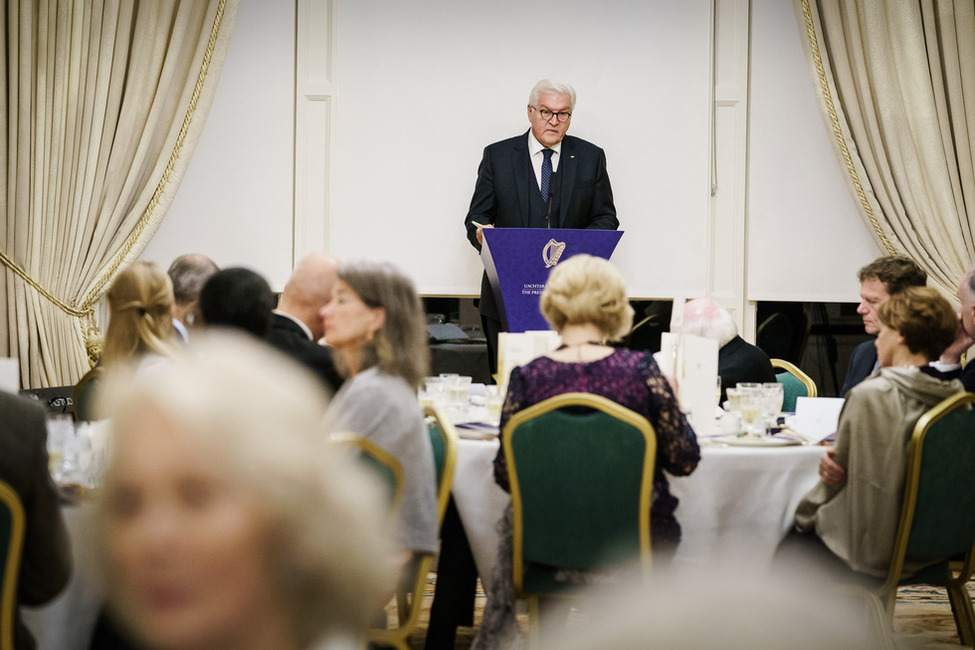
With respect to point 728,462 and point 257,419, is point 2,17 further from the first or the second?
point 257,419

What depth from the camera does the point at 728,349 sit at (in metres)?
4.22

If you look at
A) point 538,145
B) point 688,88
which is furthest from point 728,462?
point 688,88

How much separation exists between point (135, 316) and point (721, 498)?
1.78 metres

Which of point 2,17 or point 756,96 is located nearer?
point 2,17

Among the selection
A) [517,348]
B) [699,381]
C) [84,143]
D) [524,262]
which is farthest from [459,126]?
[699,381]

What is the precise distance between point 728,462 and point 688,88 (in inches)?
169

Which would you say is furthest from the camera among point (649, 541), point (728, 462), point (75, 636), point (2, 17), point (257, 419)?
point (2, 17)

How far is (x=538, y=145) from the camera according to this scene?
6262mm

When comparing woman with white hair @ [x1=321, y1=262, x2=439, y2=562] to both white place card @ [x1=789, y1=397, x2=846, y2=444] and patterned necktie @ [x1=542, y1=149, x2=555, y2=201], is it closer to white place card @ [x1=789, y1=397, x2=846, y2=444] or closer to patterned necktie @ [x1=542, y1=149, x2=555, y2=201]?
white place card @ [x1=789, y1=397, x2=846, y2=444]

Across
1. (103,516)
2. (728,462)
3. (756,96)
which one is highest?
(756,96)

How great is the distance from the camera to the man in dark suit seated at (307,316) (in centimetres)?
305

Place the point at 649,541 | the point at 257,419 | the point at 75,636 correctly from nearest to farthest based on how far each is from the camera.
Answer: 1. the point at 257,419
2. the point at 75,636
3. the point at 649,541

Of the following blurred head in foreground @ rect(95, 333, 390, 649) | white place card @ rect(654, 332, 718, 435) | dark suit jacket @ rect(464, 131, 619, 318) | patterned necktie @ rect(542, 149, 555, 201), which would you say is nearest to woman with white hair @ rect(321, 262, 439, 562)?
white place card @ rect(654, 332, 718, 435)

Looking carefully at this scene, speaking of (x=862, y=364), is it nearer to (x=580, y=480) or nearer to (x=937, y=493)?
(x=937, y=493)
